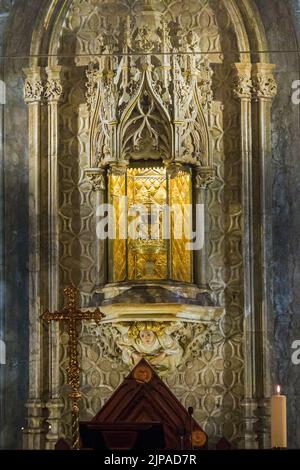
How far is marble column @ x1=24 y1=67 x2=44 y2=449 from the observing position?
38.5 feet

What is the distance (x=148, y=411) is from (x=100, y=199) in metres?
2.73

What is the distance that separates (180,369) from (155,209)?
161 centimetres

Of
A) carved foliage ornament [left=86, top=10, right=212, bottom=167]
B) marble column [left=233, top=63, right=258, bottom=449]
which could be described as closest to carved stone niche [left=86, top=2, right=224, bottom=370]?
carved foliage ornament [left=86, top=10, right=212, bottom=167]

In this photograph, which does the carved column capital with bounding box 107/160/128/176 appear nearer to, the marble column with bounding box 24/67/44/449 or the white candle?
the marble column with bounding box 24/67/44/449

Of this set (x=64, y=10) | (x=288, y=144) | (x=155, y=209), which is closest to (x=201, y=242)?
(x=155, y=209)

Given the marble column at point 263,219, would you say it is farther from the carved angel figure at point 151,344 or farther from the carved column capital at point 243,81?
the carved angel figure at point 151,344

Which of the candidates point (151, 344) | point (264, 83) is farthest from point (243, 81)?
point (151, 344)

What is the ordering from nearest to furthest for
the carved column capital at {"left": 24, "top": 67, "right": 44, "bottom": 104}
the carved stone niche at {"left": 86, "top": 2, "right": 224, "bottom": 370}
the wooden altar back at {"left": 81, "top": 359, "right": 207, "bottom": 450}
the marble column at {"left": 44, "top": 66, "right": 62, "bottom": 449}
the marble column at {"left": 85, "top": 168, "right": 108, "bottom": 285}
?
the wooden altar back at {"left": 81, "top": 359, "right": 207, "bottom": 450}, the carved stone niche at {"left": 86, "top": 2, "right": 224, "bottom": 370}, the marble column at {"left": 44, "top": 66, "right": 62, "bottom": 449}, the marble column at {"left": 85, "top": 168, "right": 108, "bottom": 285}, the carved column capital at {"left": 24, "top": 67, "right": 44, "bottom": 104}

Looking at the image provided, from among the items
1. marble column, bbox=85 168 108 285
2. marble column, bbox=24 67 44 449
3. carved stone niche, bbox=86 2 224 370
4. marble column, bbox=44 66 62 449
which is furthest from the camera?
marble column, bbox=85 168 108 285

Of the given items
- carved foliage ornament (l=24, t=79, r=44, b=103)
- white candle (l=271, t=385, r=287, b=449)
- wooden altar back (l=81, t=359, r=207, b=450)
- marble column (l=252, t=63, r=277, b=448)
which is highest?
carved foliage ornament (l=24, t=79, r=44, b=103)

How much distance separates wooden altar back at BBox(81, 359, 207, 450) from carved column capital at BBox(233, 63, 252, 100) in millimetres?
3584

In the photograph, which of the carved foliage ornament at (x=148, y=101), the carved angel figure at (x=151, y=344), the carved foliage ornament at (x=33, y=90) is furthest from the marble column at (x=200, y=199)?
the carved foliage ornament at (x=33, y=90)

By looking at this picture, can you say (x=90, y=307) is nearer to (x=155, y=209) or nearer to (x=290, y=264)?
(x=155, y=209)

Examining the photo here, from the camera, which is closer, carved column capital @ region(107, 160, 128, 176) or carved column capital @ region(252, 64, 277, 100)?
carved column capital @ region(107, 160, 128, 176)
